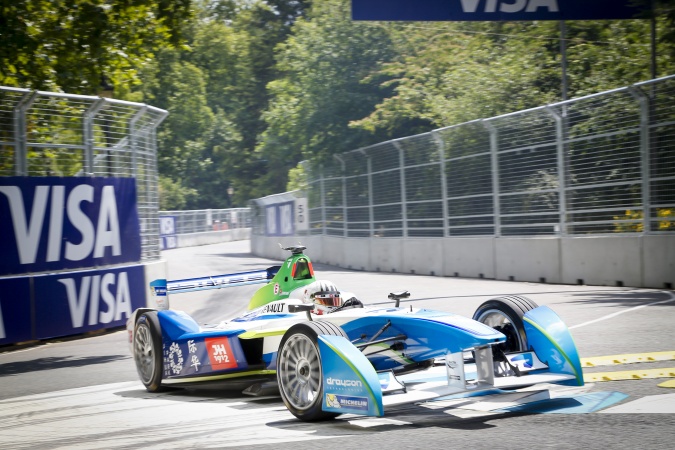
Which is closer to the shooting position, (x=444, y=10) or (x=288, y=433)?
(x=288, y=433)

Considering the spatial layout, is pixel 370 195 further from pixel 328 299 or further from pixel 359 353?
pixel 359 353

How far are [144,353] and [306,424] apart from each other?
120 inches

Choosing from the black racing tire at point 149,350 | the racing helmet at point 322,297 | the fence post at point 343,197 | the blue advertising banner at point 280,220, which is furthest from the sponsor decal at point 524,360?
the blue advertising banner at point 280,220

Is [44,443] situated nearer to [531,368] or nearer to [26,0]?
[531,368]

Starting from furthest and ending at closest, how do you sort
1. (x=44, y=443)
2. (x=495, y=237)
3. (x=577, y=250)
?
1. (x=495, y=237)
2. (x=577, y=250)
3. (x=44, y=443)

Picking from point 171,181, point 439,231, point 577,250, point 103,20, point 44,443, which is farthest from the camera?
point 171,181

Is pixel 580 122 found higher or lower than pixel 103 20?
lower

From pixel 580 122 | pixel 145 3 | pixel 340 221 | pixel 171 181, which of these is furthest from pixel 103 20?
pixel 171 181

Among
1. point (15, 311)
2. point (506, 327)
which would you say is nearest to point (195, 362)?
point (506, 327)

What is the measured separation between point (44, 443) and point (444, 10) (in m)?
14.0

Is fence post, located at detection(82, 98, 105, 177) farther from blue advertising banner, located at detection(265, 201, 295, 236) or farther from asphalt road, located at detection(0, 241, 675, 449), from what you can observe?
blue advertising banner, located at detection(265, 201, 295, 236)

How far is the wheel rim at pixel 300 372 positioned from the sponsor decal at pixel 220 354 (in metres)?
1.20

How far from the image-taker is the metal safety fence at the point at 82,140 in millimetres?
13930

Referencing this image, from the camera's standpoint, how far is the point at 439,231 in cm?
2403
